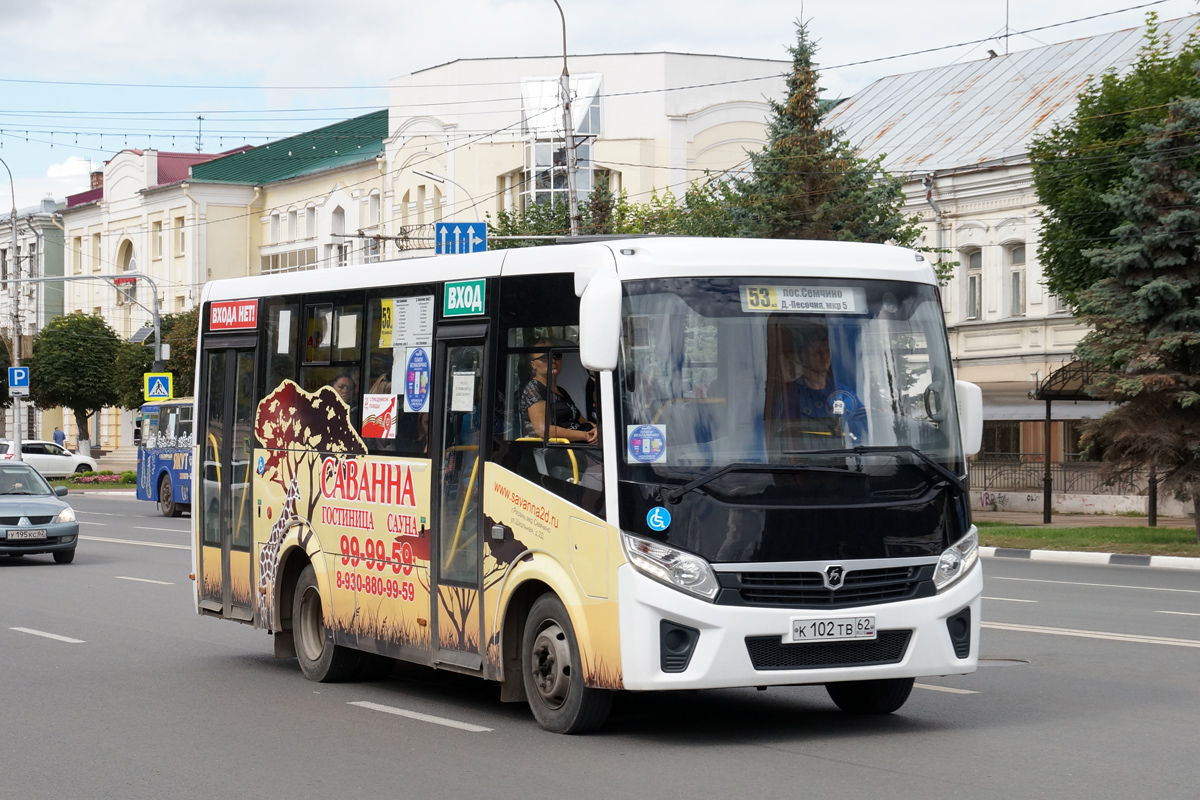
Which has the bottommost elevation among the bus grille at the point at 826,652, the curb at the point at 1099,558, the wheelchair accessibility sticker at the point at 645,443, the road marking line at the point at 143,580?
the curb at the point at 1099,558

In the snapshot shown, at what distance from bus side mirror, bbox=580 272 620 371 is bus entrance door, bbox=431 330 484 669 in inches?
55.7

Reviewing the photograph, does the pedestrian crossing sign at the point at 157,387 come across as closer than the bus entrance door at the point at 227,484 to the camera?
No

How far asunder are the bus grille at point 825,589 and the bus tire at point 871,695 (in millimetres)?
801

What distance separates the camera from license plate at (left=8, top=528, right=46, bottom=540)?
22.5 metres

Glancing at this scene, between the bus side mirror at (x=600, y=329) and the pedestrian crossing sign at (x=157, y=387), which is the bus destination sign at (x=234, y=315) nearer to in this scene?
the bus side mirror at (x=600, y=329)

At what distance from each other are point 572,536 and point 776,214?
2444 cm

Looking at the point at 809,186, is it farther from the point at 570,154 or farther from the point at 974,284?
the point at 974,284

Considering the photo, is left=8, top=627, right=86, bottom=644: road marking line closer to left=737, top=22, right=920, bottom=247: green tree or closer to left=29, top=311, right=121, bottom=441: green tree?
left=737, top=22, right=920, bottom=247: green tree

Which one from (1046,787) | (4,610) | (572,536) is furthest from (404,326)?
(4,610)

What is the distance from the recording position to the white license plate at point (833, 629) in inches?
328

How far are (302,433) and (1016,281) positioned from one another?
30917 mm

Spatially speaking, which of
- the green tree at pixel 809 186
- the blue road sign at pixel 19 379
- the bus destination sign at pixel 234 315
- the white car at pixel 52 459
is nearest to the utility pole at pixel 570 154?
the green tree at pixel 809 186

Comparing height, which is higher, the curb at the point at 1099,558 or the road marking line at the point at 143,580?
the road marking line at the point at 143,580

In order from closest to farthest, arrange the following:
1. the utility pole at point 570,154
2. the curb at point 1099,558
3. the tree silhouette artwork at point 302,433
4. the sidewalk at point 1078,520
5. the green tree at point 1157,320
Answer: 1. the tree silhouette artwork at point 302,433
2. the curb at point 1099,558
3. the green tree at point 1157,320
4. the utility pole at point 570,154
5. the sidewalk at point 1078,520
